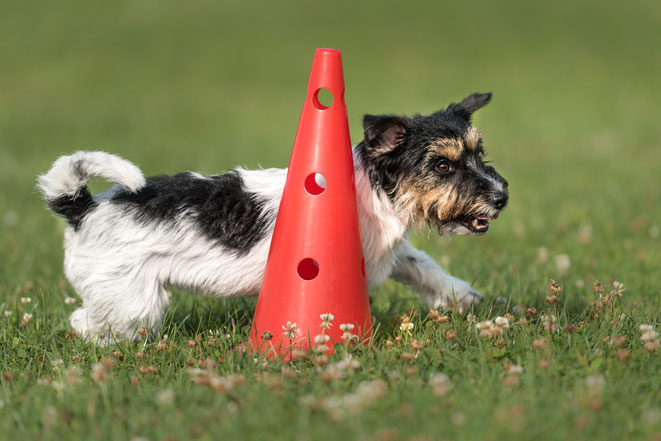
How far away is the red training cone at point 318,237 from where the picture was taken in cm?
451

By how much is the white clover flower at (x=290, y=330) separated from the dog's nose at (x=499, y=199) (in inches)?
57.7

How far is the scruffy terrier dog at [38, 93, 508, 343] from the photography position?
188 inches

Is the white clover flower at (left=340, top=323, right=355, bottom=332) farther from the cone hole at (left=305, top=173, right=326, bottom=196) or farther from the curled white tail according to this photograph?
the curled white tail

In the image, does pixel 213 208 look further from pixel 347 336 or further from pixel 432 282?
pixel 432 282

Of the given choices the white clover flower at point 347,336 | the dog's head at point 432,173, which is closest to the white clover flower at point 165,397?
the white clover flower at point 347,336

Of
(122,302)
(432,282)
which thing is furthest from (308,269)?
(122,302)

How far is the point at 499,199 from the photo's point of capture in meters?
4.80

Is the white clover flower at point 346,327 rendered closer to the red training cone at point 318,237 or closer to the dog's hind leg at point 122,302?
the red training cone at point 318,237

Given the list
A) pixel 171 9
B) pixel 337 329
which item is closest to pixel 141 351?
pixel 337 329

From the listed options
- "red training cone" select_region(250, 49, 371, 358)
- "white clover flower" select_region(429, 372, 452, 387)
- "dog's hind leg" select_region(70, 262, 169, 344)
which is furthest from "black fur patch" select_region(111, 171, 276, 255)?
"white clover flower" select_region(429, 372, 452, 387)

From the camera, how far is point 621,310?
4938mm

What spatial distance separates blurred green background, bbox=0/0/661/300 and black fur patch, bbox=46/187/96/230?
1679 millimetres

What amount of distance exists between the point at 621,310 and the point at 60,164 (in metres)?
3.65

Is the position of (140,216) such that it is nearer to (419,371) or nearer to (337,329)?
(337,329)
